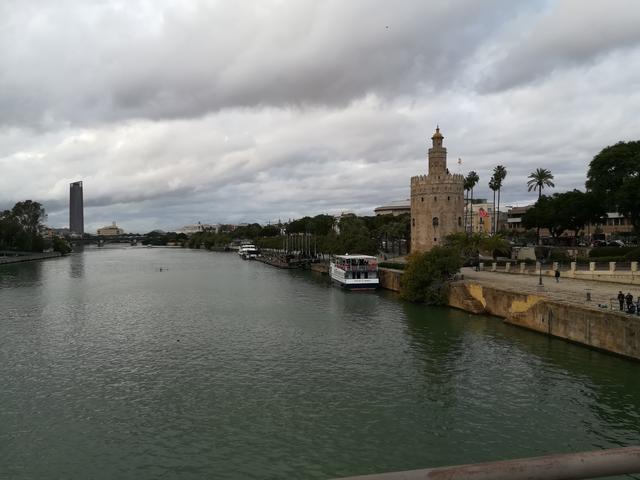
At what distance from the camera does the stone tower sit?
79938mm

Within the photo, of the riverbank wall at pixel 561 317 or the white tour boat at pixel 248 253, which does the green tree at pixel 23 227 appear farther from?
the riverbank wall at pixel 561 317

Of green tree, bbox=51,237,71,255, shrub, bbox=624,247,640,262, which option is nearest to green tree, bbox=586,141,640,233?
shrub, bbox=624,247,640,262

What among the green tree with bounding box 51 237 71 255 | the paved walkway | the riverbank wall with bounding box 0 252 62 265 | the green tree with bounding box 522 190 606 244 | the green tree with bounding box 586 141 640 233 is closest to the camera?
the paved walkway

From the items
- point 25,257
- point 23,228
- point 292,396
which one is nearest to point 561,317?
point 292,396

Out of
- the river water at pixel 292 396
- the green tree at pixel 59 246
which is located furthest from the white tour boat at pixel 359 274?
the green tree at pixel 59 246

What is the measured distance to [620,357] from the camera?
1148 inches

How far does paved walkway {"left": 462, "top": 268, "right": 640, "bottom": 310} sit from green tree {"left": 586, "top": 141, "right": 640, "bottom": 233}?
66.7 feet

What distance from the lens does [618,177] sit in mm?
68750

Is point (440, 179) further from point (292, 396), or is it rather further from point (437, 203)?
point (292, 396)

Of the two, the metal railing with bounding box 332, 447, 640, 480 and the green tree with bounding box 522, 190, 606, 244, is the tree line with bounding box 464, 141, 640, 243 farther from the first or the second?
the metal railing with bounding box 332, 447, 640, 480

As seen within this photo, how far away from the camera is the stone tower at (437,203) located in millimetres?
79938

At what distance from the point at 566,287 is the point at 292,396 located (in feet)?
94.9

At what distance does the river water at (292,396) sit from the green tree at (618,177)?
33042mm

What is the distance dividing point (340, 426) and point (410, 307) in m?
32.1
